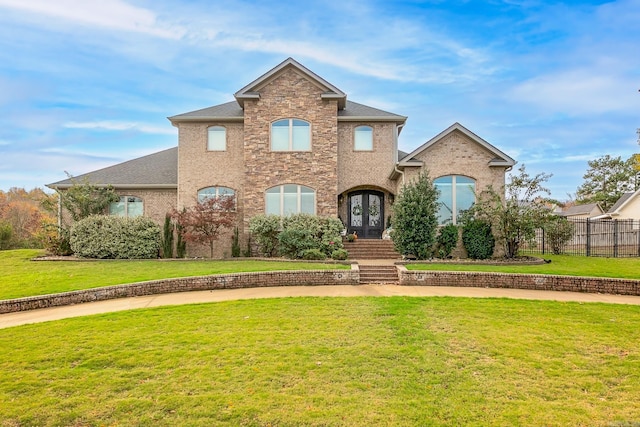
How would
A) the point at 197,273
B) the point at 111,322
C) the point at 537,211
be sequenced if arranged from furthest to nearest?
the point at 537,211 → the point at 197,273 → the point at 111,322

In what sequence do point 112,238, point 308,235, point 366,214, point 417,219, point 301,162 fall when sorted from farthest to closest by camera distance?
point 366,214 → point 301,162 → point 112,238 → point 308,235 → point 417,219

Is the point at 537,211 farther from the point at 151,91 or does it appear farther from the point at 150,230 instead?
the point at 151,91

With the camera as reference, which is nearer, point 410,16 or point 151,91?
point 410,16

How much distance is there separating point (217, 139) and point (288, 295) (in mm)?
12241

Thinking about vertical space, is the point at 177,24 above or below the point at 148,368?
above

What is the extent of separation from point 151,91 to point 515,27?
54.8 ft

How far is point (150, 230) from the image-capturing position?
18.7 metres

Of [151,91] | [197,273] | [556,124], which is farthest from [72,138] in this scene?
[556,124]

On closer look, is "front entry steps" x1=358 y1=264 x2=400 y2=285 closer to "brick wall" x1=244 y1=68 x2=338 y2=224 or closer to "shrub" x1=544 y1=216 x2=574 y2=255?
"brick wall" x1=244 y1=68 x2=338 y2=224

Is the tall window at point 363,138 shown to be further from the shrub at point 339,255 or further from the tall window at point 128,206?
the tall window at point 128,206

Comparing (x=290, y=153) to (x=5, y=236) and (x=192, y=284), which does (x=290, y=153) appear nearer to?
(x=192, y=284)

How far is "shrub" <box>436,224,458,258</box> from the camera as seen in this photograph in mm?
16984

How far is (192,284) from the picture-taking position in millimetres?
11961

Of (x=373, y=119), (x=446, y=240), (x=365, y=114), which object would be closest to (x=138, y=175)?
(x=365, y=114)
